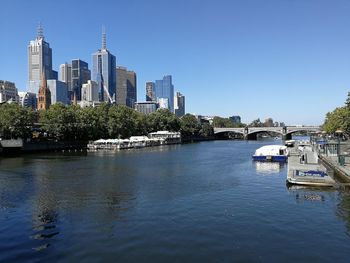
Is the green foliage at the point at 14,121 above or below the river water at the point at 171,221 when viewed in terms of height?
above

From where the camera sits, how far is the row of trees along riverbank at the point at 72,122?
330 feet

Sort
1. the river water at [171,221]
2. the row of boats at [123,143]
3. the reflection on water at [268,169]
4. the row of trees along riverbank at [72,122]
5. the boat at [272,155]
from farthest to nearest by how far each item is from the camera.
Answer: the row of boats at [123,143], the row of trees along riverbank at [72,122], the boat at [272,155], the reflection on water at [268,169], the river water at [171,221]

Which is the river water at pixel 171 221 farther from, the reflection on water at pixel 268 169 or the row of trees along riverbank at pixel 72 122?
the row of trees along riverbank at pixel 72 122

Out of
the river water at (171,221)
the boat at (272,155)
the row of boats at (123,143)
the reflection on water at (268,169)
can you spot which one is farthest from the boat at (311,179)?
the row of boats at (123,143)

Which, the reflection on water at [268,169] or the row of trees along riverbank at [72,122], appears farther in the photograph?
the row of trees along riverbank at [72,122]

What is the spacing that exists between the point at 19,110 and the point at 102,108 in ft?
157

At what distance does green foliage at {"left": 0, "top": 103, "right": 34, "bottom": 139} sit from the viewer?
98875 mm

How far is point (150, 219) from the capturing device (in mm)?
26266

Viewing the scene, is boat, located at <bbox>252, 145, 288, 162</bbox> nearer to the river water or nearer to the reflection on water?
the reflection on water

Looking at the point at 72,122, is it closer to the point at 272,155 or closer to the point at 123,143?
the point at 123,143

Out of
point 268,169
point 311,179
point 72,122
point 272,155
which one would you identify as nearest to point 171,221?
point 311,179

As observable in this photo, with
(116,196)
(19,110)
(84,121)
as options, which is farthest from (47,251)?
(84,121)

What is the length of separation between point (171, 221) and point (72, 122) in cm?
10102

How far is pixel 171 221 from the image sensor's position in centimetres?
2573
